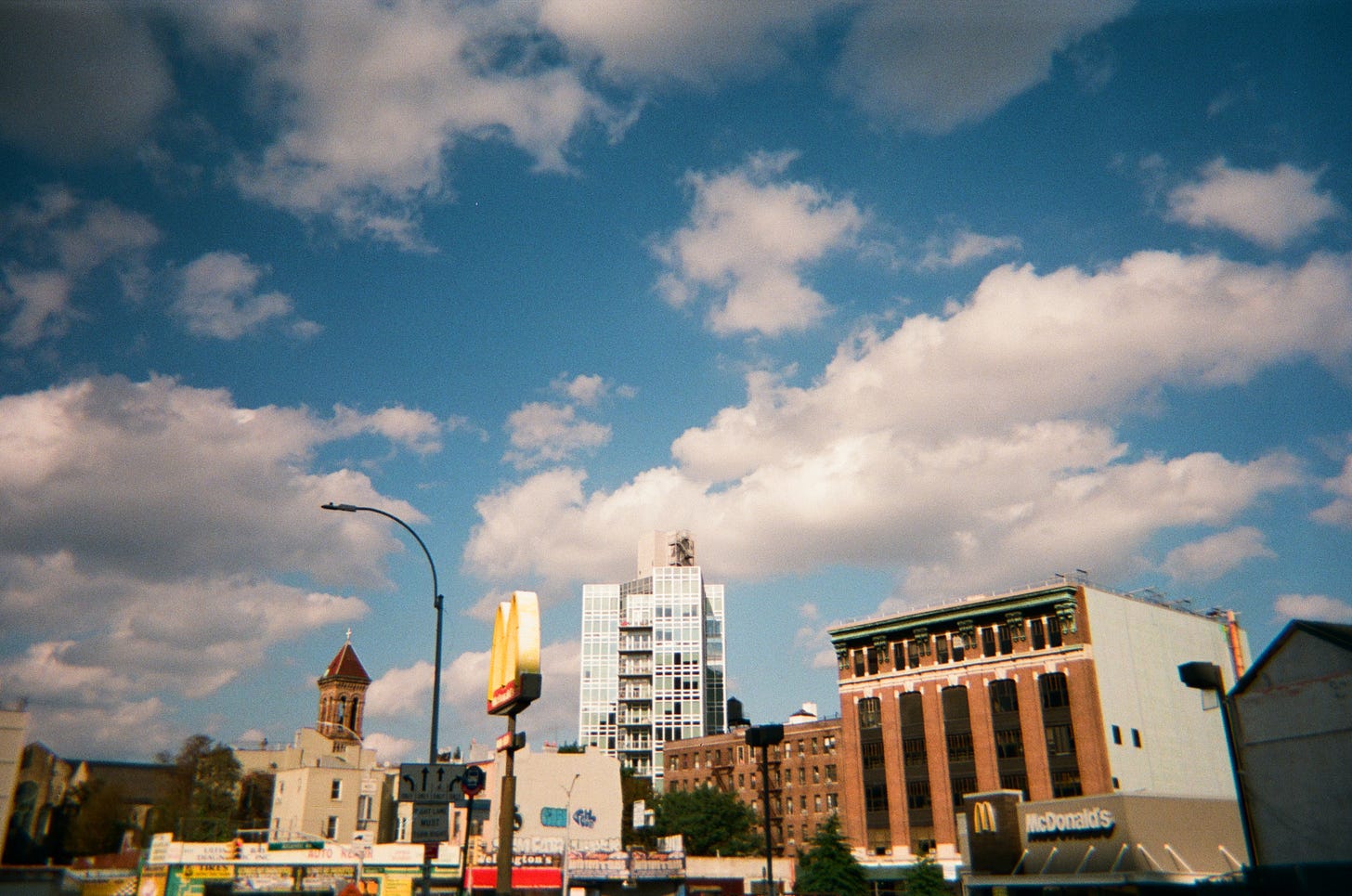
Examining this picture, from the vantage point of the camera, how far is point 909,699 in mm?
78562

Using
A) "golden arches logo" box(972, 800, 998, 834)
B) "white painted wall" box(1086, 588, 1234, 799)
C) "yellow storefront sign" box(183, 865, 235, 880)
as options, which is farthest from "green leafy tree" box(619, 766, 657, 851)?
"golden arches logo" box(972, 800, 998, 834)

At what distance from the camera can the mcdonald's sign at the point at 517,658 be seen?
81.8ft

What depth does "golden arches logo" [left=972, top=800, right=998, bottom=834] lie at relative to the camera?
46.5 m

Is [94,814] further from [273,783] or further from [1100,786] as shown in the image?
[1100,786]

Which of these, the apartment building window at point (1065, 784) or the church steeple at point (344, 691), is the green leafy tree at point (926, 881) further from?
the church steeple at point (344, 691)

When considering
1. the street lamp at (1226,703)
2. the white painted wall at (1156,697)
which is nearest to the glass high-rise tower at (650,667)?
the white painted wall at (1156,697)

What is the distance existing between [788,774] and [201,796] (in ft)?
186

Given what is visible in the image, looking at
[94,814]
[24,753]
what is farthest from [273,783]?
[24,753]

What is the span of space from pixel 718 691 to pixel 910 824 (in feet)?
181

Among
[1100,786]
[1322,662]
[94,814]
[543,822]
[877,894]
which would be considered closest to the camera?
[1322,662]

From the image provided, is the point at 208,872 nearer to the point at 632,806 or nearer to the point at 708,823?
the point at 708,823

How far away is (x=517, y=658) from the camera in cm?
2511

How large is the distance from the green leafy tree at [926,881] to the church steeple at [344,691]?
334 ft

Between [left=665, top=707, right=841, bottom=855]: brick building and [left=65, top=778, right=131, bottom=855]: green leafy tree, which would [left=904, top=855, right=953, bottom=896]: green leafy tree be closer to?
[left=665, top=707, right=841, bottom=855]: brick building
